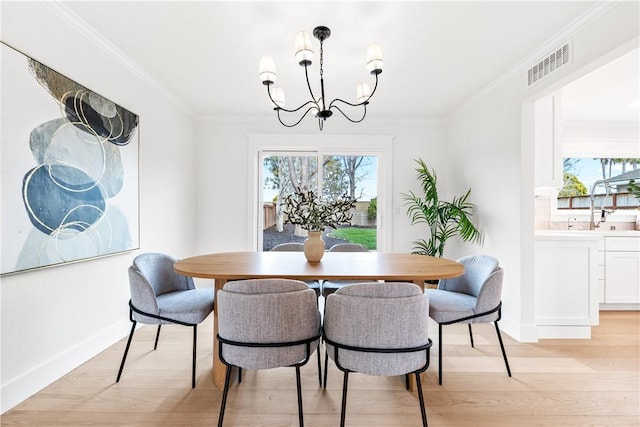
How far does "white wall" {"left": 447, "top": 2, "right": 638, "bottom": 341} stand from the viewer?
6.15 feet

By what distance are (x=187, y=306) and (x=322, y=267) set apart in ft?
2.82

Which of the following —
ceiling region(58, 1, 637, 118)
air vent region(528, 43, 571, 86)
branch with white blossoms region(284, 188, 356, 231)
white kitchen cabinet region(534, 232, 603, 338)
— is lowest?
white kitchen cabinet region(534, 232, 603, 338)

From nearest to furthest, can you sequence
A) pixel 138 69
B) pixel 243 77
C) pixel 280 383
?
pixel 280 383
pixel 138 69
pixel 243 77

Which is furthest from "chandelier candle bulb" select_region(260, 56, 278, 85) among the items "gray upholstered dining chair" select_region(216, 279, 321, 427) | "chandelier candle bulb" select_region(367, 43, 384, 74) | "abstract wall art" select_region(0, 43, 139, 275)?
"abstract wall art" select_region(0, 43, 139, 275)

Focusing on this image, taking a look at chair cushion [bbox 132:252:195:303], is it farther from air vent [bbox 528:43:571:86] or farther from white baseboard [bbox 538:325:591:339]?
air vent [bbox 528:43:571:86]

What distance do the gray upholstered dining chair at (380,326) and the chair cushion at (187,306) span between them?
894 mm

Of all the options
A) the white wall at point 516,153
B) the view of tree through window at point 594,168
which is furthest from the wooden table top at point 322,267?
the view of tree through window at point 594,168

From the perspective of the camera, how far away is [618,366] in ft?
7.02

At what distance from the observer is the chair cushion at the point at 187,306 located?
1.77m

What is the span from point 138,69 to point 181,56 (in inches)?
20.2

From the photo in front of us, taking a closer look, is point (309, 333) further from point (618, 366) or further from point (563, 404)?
point (618, 366)

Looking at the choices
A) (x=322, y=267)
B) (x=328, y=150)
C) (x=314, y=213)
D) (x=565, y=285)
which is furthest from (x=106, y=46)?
(x=565, y=285)

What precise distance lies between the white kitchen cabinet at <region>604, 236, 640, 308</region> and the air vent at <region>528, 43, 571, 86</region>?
2.05 m

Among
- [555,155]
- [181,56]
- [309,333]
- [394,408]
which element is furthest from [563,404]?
[181,56]
